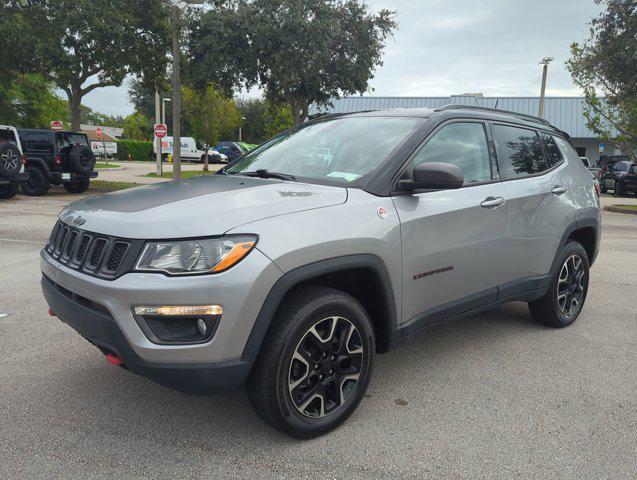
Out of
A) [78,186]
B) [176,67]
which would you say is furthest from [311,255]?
[78,186]

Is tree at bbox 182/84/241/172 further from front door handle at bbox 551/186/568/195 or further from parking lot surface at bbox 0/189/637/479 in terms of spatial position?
front door handle at bbox 551/186/568/195

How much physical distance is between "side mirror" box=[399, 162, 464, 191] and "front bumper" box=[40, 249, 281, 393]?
105 cm

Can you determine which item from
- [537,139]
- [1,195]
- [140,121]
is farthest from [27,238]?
[140,121]

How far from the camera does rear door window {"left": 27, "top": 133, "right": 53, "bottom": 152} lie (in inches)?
575

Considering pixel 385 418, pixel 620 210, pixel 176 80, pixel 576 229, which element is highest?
pixel 176 80

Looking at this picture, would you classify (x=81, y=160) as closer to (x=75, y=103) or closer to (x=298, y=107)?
(x=75, y=103)

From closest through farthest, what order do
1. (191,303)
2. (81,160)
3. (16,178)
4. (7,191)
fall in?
(191,303), (16,178), (7,191), (81,160)

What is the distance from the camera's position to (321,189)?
2.94 m

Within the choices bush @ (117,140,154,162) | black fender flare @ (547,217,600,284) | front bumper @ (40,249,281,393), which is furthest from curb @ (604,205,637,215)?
bush @ (117,140,154,162)

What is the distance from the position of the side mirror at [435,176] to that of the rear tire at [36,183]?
1441 cm

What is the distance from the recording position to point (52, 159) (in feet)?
48.7

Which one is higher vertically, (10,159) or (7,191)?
(10,159)

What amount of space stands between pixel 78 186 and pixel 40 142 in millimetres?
1946

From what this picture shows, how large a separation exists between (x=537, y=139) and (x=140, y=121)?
61.1m
